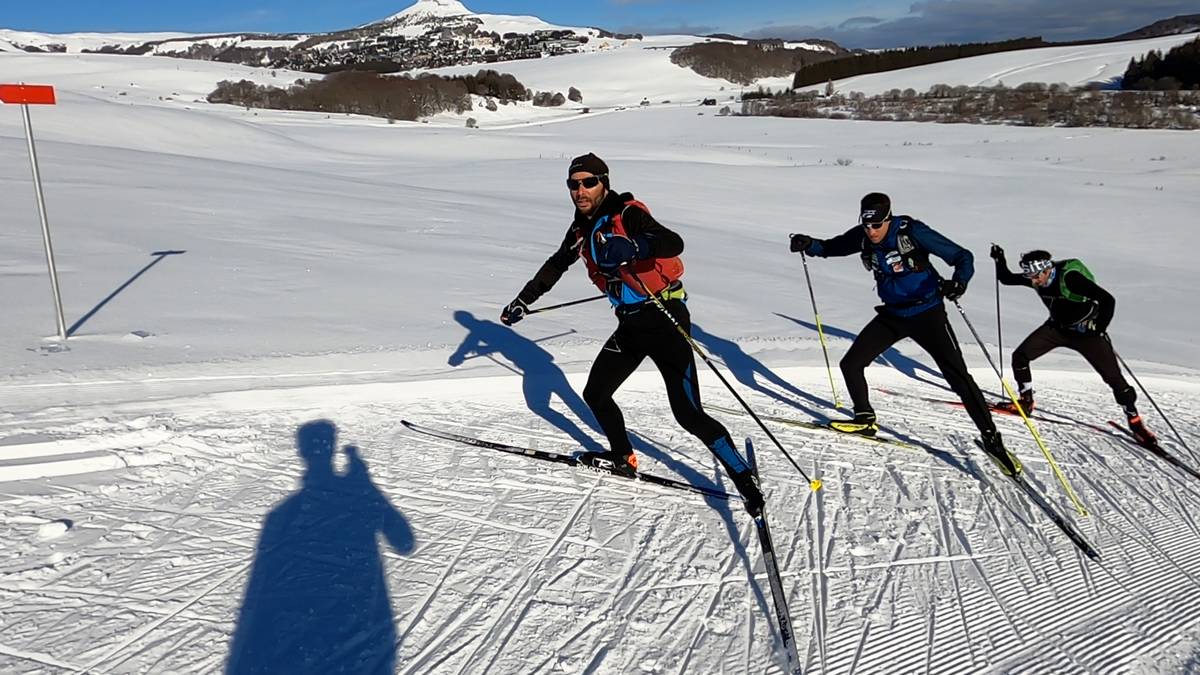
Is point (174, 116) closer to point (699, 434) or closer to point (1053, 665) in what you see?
point (699, 434)

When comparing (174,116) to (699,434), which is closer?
(699,434)

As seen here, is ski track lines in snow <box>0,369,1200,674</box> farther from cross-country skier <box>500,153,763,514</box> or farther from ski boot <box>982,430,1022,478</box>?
cross-country skier <box>500,153,763,514</box>

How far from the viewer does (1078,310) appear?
18.2 feet

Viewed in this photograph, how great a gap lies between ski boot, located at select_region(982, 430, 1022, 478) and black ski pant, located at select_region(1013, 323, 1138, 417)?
1427 millimetres

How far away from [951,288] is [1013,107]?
40.9m

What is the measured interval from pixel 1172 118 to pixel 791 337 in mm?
33018

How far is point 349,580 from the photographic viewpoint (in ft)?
10.7

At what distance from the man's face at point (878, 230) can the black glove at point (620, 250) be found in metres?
1.93

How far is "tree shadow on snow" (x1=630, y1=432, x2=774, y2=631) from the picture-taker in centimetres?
355

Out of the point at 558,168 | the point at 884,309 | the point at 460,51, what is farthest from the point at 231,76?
the point at 460,51

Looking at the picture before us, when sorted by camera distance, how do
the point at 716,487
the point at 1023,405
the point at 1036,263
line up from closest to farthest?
the point at 716,487 < the point at 1036,263 < the point at 1023,405

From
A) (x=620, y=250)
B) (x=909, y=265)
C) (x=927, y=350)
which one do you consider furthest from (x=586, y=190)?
Result: (x=927, y=350)

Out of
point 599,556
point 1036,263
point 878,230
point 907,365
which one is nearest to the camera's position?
point 599,556

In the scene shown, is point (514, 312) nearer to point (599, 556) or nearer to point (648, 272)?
point (648, 272)
